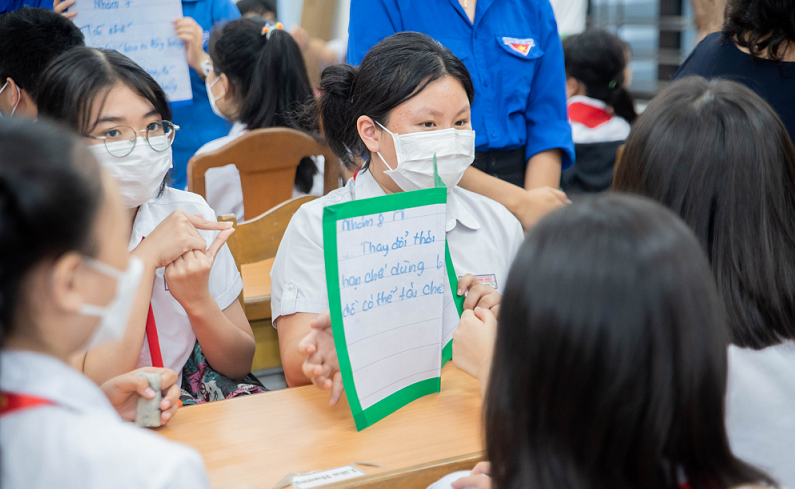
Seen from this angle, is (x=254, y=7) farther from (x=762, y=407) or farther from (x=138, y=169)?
(x=762, y=407)

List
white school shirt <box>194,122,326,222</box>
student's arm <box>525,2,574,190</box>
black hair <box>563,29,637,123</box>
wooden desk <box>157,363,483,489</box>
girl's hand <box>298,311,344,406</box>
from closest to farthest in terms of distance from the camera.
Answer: wooden desk <box>157,363,483,489</box>
girl's hand <box>298,311,344,406</box>
student's arm <box>525,2,574,190</box>
white school shirt <box>194,122,326,222</box>
black hair <box>563,29,637,123</box>

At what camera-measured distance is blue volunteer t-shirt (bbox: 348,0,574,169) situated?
196cm

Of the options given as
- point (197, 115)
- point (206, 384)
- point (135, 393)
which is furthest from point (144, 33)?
point (135, 393)

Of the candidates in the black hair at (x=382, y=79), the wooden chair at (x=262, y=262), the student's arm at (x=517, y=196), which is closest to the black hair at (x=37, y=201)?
the black hair at (x=382, y=79)

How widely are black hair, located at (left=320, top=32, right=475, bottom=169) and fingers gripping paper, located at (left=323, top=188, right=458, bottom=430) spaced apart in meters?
0.51

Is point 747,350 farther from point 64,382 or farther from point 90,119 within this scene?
point 90,119

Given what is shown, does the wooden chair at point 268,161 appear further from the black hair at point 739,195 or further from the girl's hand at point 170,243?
the black hair at point 739,195

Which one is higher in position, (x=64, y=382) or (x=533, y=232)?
(x=533, y=232)

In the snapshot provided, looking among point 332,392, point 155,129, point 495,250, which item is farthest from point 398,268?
point 155,129

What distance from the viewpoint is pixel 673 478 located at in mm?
678

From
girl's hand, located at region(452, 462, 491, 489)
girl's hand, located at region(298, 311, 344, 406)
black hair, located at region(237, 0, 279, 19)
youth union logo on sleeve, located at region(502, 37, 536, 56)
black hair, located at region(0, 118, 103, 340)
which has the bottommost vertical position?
girl's hand, located at region(452, 462, 491, 489)

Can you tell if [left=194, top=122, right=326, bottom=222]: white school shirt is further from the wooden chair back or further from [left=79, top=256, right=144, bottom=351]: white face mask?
[left=79, top=256, right=144, bottom=351]: white face mask

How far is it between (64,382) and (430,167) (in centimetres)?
106

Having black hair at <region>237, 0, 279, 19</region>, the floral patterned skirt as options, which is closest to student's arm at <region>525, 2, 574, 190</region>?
the floral patterned skirt
